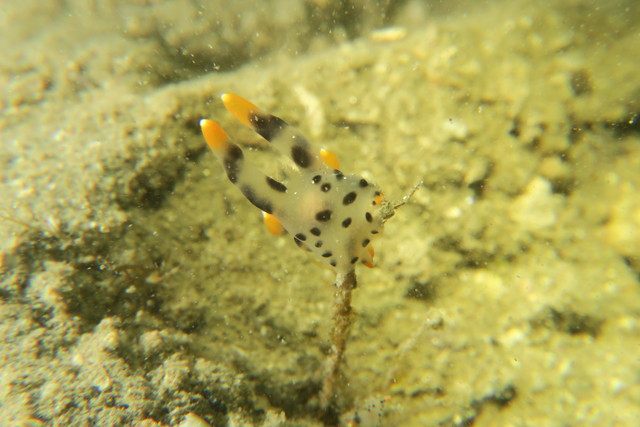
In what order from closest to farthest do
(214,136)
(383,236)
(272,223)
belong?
(214,136) → (272,223) → (383,236)

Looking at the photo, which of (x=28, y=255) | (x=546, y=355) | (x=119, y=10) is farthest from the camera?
(x=119, y=10)

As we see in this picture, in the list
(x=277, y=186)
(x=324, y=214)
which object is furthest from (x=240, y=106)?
(x=324, y=214)

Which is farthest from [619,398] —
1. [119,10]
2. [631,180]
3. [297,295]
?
[119,10]

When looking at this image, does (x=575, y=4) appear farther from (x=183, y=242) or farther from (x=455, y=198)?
(x=183, y=242)

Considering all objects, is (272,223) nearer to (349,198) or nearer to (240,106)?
(349,198)

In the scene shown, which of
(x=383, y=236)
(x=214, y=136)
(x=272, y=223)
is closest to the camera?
(x=214, y=136)

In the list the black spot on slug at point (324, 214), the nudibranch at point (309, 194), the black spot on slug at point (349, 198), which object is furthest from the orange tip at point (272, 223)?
the black spot on slug at point (349, 198)
